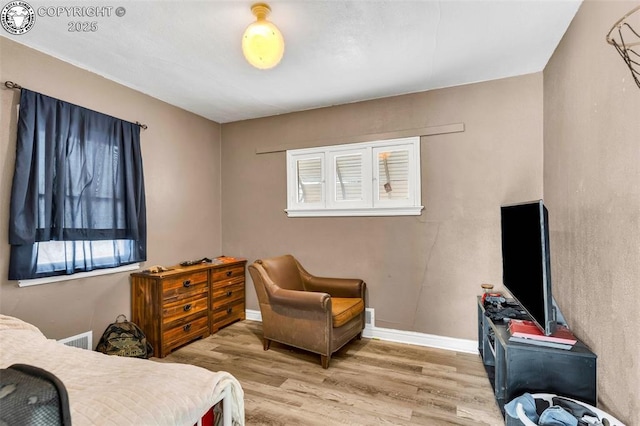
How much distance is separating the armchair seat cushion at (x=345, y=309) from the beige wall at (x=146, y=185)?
6.26 feet

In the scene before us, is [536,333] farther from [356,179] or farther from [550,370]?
[356,179]

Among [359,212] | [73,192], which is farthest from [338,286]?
[73,192]

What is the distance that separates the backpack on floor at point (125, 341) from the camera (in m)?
2.55

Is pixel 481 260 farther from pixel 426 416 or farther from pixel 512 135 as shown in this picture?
pixel 426 416

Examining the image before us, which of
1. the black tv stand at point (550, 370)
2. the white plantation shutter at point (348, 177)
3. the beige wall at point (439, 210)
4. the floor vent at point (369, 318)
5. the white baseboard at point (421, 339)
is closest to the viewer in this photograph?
the black tv stand at point (550, 370)

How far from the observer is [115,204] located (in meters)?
2.79

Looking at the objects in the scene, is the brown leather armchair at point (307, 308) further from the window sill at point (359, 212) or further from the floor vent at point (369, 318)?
the window sill at point (359, 212)

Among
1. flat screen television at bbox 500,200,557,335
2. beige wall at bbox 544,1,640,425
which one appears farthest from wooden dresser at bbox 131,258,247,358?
beige wall at bbox 544,1,640,425

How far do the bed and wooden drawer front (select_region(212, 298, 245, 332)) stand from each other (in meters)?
1.92

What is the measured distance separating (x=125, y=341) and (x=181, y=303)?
1.76 ft

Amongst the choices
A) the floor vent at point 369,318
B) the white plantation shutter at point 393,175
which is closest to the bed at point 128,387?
the floor vent at point 369,318

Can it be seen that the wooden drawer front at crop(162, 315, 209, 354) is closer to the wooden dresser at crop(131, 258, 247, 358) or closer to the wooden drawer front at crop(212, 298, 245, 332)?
the wooden dresser at crop(131, 258, 247, 358)

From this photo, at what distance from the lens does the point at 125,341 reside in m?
2.60

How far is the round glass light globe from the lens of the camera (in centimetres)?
177
